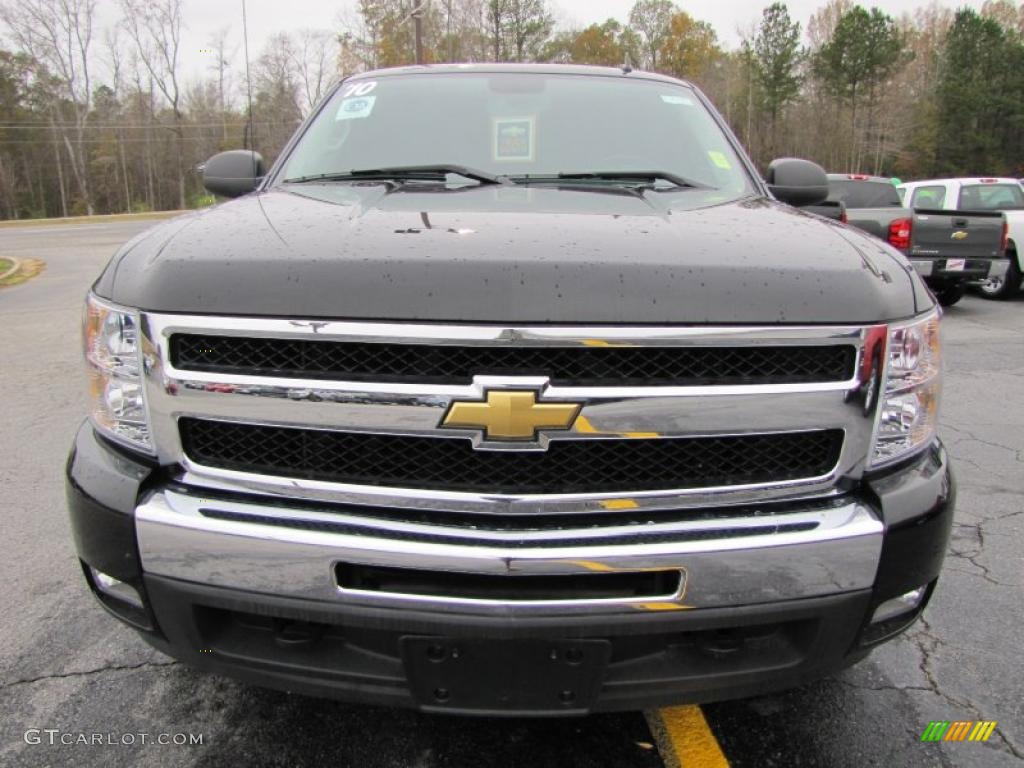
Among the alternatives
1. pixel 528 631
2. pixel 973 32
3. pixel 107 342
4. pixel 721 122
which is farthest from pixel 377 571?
pixel 973 32

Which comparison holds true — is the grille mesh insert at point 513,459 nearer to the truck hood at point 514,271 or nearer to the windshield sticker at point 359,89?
the truck hood at point 514,271

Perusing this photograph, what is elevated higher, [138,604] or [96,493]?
[96,493]

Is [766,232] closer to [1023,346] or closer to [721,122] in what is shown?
[721,122]

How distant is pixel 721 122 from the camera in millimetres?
3273

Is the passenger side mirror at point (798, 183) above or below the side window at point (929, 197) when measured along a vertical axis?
above

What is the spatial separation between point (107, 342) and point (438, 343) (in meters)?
0.80

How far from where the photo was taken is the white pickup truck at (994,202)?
1145 centimetres

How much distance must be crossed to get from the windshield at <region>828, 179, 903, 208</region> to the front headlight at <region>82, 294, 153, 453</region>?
11439 mm

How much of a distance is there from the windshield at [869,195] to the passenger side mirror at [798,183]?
9.01m

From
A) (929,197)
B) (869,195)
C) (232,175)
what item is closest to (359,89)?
(232,175)

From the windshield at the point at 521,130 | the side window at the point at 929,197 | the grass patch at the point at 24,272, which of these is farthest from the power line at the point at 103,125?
the windshield at the point at 521,130

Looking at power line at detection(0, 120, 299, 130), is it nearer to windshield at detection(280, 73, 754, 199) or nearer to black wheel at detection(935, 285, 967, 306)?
black wheel at detection(935, 285, 967, 306)

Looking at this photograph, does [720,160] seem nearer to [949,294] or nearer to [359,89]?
[359,89]

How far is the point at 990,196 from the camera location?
12023 mm
